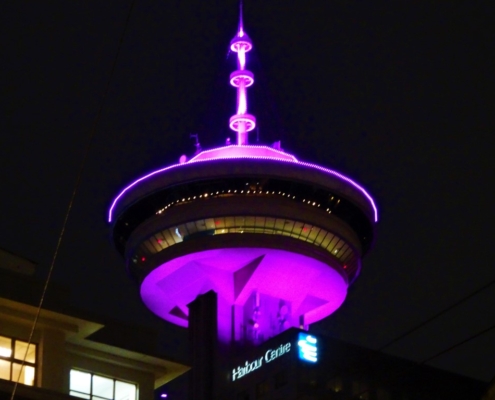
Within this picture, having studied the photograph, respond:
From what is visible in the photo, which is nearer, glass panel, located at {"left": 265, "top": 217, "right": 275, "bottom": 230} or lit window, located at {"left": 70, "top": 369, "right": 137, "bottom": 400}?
lit window, located at {"left": 70, "top": 369, "right": 137, "bottom": 400}

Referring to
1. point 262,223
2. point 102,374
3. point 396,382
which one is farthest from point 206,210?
point 102,374

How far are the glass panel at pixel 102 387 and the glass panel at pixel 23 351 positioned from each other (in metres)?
2.36

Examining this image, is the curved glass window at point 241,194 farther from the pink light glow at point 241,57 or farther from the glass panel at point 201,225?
the pink light glow at point 241,57

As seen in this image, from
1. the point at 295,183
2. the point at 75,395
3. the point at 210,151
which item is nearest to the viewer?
the point at 75,395

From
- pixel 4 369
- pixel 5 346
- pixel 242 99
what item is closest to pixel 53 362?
pixel 5 346

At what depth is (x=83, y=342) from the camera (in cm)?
3462

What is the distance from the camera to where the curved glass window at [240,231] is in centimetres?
10681

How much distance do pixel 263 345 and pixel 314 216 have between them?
15337mm

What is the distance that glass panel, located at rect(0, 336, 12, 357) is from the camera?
106 feet

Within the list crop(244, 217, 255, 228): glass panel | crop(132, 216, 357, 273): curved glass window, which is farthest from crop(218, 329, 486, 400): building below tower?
crop(244, 217, 255, 228): glass panel

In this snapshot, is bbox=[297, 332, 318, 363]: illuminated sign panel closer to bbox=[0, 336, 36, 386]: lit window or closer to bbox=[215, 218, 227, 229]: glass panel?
bbox=[215, 218, 227, 229]: glass panel

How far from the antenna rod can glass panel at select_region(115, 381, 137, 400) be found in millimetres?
82734

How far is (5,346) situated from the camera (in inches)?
1283

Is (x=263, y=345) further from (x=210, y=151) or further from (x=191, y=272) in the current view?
(x=210, y=151)
